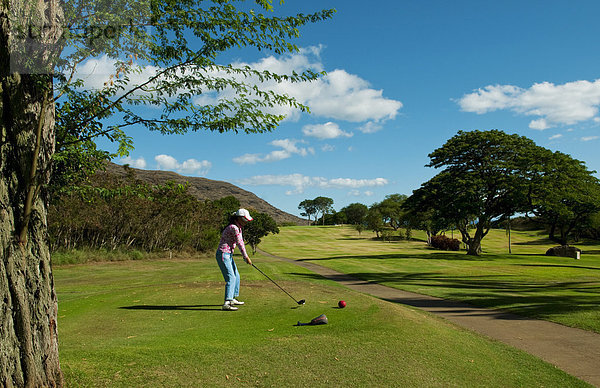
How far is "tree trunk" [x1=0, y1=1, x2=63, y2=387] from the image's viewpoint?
417 centimetres

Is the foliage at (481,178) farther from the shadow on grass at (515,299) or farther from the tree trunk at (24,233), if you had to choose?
the tree trunk at (24,233)

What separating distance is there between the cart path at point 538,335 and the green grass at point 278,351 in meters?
0.55

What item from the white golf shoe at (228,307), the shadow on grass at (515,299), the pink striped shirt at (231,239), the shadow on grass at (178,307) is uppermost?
the pink striped shirt at (231,239)

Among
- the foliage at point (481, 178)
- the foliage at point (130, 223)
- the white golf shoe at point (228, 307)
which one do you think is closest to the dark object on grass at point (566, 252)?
the foliage at point (481, 178)

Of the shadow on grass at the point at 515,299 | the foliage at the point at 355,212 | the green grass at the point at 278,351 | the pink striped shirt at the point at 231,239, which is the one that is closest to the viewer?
the green grass at the point at 278,351

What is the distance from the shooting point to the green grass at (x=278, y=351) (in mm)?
5180

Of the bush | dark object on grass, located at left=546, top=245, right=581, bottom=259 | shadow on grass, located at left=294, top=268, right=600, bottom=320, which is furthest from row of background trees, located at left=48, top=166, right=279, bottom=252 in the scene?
the bush

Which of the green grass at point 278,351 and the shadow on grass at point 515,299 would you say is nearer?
the green grass at point 278,351

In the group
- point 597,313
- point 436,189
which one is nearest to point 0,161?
point 597,313

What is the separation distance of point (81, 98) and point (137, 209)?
106 feet

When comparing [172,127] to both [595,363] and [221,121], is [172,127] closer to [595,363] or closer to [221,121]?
[221,121]

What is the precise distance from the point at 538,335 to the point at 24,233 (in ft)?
32.9

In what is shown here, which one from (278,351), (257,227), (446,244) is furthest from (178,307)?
(446,244)

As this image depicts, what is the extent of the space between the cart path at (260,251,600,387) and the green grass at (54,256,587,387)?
1.81 ft
